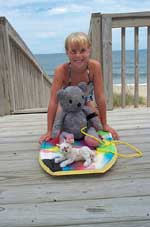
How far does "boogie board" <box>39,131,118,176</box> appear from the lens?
79.0 inches

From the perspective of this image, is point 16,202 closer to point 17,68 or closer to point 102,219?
point 102,219

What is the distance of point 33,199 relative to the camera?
175cm

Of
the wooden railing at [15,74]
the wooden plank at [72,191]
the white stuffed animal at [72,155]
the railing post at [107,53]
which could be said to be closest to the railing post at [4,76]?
the wooden railing at [15,74]

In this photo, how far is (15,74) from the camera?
4.47 metres

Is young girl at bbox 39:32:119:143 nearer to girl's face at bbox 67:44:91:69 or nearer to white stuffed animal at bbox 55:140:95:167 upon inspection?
girl's face at bbox 67:44:91:69

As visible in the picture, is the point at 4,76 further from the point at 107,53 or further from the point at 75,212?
the point at 75,212

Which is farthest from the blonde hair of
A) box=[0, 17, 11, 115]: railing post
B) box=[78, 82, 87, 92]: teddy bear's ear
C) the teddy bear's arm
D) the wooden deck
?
box=[0, 17, 11, 115]: railing post

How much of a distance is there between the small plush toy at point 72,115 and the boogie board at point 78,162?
83mm

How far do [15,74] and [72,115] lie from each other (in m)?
2.20

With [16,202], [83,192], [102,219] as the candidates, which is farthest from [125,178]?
[16,202]

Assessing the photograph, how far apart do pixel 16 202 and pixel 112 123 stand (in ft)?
5.64

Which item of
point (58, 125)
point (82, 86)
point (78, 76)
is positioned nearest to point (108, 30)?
point (78, 76)

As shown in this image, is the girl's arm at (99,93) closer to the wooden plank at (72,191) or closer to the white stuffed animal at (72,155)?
the white stuffed animal at (72,155)

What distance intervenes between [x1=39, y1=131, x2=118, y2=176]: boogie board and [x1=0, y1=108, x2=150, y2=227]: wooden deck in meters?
0.04
